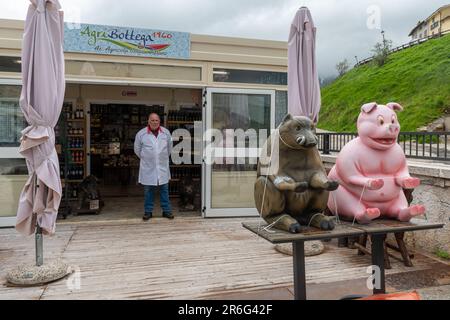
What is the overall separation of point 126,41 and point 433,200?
4264 mm

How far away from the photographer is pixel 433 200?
3604mm

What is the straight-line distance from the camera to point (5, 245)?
4008 millimetres

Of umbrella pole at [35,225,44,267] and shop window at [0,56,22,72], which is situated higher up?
shop window at [0,56,22,72]

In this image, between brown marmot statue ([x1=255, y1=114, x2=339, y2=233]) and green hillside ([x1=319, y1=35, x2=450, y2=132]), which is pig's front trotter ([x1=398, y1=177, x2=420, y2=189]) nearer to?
brown marmot statue ([x1=255, y1=114, x2=339, y2=233])

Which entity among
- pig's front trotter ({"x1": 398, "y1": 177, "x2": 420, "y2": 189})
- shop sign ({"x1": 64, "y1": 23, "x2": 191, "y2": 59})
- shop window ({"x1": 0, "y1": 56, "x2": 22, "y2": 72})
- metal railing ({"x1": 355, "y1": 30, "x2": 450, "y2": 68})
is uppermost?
metal railing ({"x1": 355, "y1": 30, "x2": 450, "y2": 68})

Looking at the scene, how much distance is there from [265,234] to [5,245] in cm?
339

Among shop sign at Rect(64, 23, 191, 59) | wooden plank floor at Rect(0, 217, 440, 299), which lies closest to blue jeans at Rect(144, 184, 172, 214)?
wooden plank floor at Rect(0, 217, 440, 299)

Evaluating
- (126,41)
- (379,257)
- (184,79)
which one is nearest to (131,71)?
(126,41)

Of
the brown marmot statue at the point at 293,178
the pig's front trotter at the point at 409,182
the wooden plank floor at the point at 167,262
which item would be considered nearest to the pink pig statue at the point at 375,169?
the pig's front trotter at the point at 409,182

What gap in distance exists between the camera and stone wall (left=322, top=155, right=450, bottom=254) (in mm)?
3461

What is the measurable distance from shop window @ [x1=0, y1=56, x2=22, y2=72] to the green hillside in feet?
67.4

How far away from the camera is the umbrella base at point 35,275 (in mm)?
2898

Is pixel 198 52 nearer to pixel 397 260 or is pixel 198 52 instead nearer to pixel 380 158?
pixel 380 158
